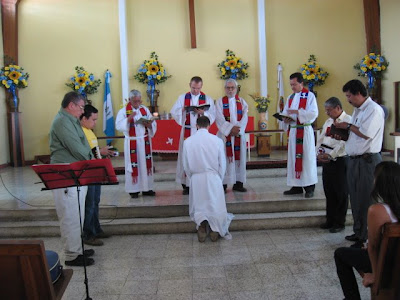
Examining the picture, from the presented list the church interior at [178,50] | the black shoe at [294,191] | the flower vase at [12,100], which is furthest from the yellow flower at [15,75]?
the black shoe at [294,191]

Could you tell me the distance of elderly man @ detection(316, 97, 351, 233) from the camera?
448 centimetres

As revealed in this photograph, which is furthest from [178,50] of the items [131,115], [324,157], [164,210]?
[324,157]

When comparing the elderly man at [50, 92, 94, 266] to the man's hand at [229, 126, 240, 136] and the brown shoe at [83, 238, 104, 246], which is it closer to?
the brown shoe at [83, 238, 104, 246]

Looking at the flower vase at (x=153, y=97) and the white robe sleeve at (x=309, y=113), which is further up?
the flower vase at (x=153, y=97)

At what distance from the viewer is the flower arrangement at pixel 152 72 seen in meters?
9.80

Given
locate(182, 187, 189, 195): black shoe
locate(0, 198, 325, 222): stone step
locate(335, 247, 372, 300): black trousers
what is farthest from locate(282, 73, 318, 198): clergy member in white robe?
locate(335, 247, 372, 300): black trousers

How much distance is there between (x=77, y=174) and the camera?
3.23 meters

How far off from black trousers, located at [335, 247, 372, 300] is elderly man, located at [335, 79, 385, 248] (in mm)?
1523

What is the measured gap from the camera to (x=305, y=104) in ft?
18.0

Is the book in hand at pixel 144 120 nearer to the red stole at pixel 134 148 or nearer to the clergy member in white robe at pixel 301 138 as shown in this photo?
the red stole at pixel 134 148

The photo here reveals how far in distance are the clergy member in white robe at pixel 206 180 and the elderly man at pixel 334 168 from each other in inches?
49.1

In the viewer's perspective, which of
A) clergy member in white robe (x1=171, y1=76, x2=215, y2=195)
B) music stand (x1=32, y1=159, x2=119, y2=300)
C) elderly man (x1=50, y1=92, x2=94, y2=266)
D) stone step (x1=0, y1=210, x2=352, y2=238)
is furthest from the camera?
clergy member in white robe (x1=171, y1=76, x2=215, y2=195)

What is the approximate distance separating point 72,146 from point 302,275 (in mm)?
2487

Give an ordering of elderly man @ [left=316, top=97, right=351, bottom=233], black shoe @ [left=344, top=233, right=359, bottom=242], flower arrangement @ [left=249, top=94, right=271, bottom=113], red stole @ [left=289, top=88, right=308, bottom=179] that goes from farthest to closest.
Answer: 1. flower arrangement @ [left=249, top=94, right=271, bottom=113]
2. red stole @ [left=289, top=88, right=308, bottom=179]
3. elderly man @ [left=316, top=97, right=351, bottom=233]
4. black shoe @ [left=344, top=233, right=359, bottom=242]
